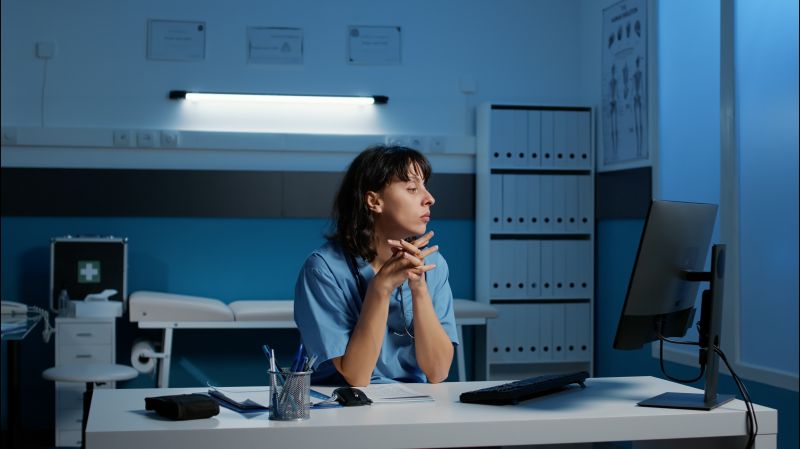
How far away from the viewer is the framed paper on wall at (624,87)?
14.4 ft

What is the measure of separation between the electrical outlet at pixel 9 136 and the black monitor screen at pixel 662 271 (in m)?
3.66

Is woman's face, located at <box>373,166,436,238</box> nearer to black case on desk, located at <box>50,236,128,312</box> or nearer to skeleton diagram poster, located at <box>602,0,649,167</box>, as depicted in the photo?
skeleton diagram poster, located at <box>602,0,649,167</box>

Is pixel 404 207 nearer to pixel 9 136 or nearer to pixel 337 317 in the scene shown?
pixel 337 317

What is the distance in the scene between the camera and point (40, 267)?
4668 mm

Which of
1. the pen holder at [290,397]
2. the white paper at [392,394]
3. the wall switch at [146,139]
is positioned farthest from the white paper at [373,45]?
the pen holder at [290,397]

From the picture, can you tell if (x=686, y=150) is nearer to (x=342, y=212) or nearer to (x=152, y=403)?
(x=342, y=212)

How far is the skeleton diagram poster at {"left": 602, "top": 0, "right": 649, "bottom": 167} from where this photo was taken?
441 centimetres

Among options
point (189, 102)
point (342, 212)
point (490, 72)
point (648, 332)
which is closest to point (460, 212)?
point (490, 72)

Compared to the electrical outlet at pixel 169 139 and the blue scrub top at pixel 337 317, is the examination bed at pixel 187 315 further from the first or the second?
the blue scrub top at pixel 337 317

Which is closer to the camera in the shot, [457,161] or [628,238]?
[628,238]

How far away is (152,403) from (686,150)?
2.99 metres

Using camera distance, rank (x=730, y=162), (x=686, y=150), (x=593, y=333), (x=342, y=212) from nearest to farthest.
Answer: (x=342, y=212)
(x=730, y=162)
(x=686, y=150)
(x=593, y=333)

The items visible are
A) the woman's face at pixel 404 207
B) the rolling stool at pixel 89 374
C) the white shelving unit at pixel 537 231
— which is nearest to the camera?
the woman's face at pixel 404 207

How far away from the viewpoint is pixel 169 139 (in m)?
4.72
